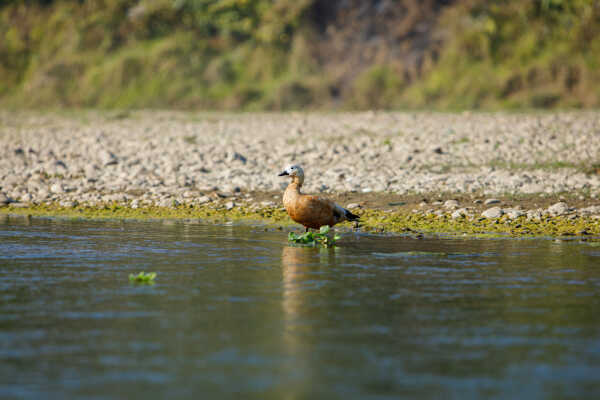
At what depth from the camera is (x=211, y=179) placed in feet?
59.3

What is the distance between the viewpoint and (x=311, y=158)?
19391mm

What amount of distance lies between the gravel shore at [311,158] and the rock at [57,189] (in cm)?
3

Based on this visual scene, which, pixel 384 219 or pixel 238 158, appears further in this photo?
pixel 238 158

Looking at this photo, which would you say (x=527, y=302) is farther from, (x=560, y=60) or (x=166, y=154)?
(x=560, y=60)

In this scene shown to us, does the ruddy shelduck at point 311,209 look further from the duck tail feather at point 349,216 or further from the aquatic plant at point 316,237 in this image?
the aquatic plant at point 316,237

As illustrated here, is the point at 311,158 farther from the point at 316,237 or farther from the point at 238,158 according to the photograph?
the point at 316,237

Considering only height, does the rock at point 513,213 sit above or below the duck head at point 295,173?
below

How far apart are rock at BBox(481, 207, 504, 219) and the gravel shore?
0.81 meters

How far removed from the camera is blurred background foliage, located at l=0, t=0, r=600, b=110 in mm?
31531

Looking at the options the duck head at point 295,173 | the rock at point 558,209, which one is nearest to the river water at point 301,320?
the duck head at point 295,173

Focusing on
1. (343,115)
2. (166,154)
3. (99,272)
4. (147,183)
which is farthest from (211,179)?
(343,115)

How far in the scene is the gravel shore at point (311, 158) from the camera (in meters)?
16.6

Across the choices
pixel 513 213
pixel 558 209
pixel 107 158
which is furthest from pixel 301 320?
pixel 107 158

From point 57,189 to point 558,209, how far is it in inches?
411
